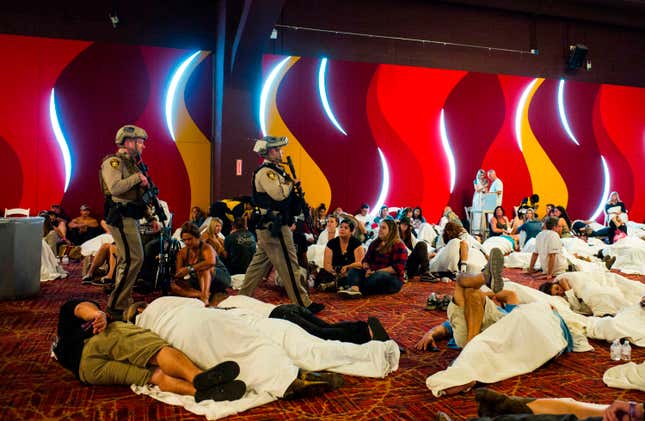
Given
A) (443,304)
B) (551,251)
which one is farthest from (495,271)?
(551,251)

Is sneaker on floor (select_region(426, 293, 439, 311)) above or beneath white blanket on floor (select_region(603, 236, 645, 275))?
beneath

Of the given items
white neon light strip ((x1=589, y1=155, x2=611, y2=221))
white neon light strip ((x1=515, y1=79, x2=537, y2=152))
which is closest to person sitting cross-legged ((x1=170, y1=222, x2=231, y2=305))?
white neon light strip ((x1=515, y1=79, x2=537, y2=152))

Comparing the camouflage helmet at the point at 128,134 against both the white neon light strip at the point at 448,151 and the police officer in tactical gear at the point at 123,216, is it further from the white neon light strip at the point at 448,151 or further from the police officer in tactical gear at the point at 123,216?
the white neon light strip at the point at 448,151

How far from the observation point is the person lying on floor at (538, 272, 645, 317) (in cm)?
461

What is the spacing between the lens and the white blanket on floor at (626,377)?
2934mm

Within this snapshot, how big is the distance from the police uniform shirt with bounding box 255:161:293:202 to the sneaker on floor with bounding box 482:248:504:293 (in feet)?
5.82

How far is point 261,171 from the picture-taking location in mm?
4668

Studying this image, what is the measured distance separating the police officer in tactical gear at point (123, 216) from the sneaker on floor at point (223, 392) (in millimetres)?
1861

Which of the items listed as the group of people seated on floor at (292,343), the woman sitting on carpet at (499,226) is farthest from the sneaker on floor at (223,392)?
the woman sitting on carpet at (499,226)

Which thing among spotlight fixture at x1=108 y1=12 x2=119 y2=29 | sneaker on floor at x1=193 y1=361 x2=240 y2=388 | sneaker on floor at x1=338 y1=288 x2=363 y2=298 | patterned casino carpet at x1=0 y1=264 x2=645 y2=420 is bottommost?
patterned casino carpet at x1=0 y1=264 x2=645 y2=420

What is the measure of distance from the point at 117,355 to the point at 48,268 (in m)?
4.12

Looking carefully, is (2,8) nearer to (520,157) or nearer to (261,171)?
(261,171)

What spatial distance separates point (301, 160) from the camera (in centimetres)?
1080

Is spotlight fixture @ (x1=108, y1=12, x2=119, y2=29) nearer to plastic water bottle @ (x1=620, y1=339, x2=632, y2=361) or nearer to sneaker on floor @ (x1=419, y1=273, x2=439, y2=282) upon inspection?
sneaker on floor @ (x1=419, y1=273, x2=439, y2=282)
